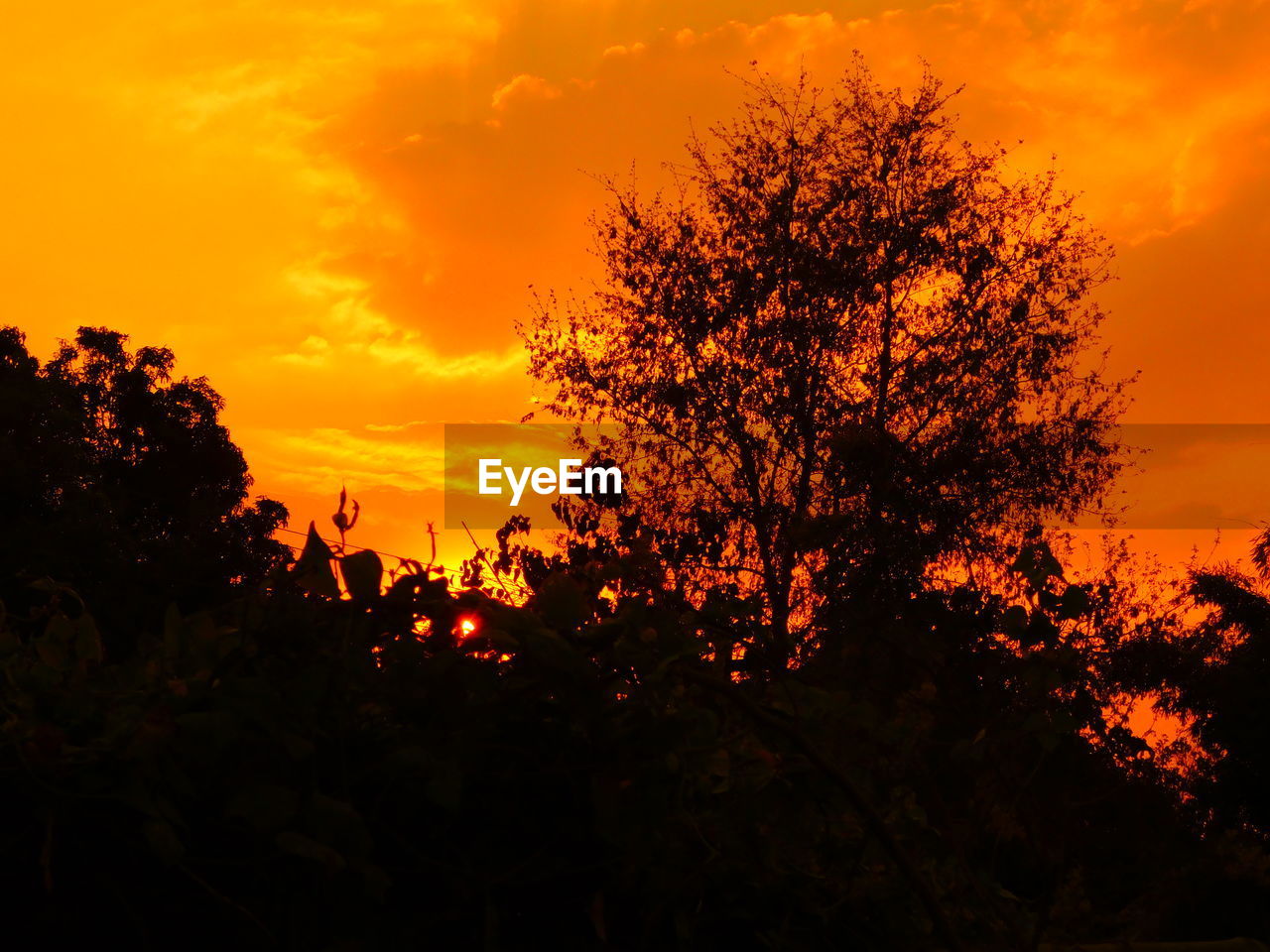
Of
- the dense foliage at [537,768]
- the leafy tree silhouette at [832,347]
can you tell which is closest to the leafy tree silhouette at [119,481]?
the leafy tree silhouette at [832,347]

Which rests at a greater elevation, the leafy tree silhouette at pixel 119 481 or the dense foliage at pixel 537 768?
the leafy tree silhouette at pixel 119 481

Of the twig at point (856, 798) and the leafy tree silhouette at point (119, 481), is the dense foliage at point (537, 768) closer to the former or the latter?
the twig at point (856, 798)

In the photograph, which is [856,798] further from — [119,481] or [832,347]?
[119,481]

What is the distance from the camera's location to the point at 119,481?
1380 inches

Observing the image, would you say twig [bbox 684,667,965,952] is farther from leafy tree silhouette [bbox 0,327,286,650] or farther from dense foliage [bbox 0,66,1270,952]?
leafy tree silhouette [bbox 0,327,286,650]

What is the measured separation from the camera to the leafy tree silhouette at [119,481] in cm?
2819

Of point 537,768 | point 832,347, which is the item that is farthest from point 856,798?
point 832,347

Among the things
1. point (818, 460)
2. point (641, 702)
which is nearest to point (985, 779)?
point (641, 702)

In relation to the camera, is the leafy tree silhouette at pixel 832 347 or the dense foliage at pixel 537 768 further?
the leafy tree silhouette at pixel 832 347

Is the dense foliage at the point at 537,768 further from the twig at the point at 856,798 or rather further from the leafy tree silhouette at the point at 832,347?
the leafy tree silhouette at the point at 832,347

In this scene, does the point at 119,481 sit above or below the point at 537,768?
above

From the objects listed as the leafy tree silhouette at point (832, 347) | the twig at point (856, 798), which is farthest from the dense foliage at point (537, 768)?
the leafy tree silhouette at point (832, 347)

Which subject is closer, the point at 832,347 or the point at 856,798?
the point at 856,798

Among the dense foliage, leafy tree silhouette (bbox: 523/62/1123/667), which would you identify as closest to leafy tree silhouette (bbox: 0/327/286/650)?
leafy tree silhouette (bbox: 523/62/1123/667)
